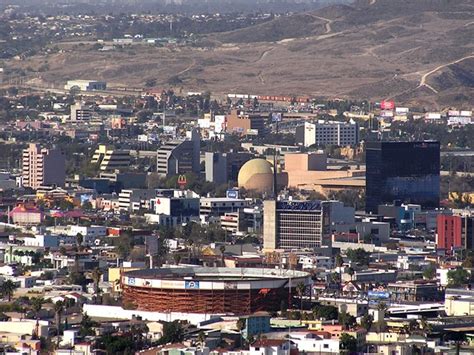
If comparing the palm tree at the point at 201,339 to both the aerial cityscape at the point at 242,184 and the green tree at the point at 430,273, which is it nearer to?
the aerial cityscape at the point at 242,184

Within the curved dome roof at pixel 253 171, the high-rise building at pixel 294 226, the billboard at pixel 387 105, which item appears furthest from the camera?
the billboard at pixel 387 105

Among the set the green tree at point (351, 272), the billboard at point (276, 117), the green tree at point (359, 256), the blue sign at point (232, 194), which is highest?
the billboard at point (276, 117)

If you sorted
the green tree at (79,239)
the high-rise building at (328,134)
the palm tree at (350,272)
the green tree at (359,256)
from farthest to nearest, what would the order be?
the high-rise building at (328,134) < the green tree at (79,239) < the green tree at (359,256) < the palm tree at (350,272)

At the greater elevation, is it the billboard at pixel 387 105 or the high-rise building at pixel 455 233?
the billboard at pixel 387 105

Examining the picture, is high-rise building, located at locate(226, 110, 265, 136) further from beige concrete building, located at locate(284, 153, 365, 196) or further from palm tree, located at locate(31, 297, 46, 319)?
palm tree, located at locate(31, 297, 46, 319)

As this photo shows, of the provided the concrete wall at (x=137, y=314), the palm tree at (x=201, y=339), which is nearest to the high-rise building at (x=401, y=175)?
the concrete wall at (x=137, y=314)

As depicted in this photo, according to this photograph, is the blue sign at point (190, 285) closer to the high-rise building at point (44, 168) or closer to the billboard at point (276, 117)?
the high-rise building at point (44, 168)

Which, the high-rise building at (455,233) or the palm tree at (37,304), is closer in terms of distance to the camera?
the palm tree at (37,304)
